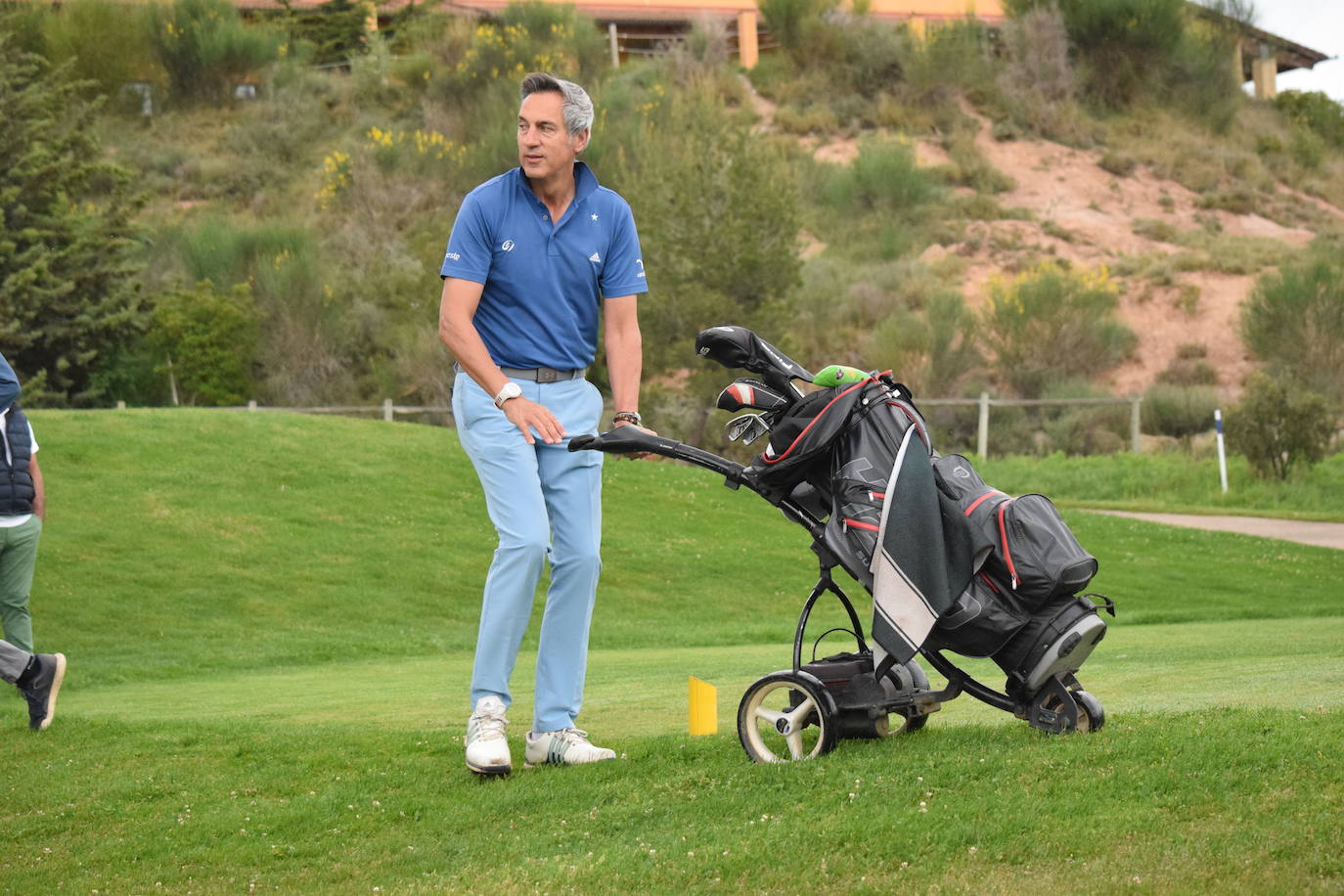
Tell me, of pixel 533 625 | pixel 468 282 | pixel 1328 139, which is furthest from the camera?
pixel 1328 139

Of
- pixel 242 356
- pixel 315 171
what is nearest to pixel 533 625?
pixel 242 356

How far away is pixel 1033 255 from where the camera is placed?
46.7 m

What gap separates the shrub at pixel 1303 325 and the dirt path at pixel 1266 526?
9.27 meters

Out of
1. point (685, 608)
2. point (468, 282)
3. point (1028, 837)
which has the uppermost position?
point (468, 282)

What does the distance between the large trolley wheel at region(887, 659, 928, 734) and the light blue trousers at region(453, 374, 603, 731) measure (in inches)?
49.5

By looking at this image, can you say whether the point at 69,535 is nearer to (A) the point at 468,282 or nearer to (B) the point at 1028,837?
(A) the point at 468,282

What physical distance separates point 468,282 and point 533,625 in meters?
10.8

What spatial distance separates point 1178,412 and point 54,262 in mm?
25246

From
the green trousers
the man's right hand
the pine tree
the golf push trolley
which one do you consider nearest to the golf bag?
the golf push trolley

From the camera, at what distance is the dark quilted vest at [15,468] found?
820 centimetres

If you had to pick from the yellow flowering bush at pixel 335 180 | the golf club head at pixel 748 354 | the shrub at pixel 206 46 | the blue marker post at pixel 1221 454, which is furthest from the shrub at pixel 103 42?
the golf club head at pixel 748 354

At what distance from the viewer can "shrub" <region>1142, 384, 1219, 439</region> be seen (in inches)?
1374

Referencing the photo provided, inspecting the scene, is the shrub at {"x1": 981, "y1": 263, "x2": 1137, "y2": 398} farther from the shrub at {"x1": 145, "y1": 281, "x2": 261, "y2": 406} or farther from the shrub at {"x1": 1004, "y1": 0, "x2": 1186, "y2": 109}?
the shrub at {"x1": 1004, "y1": 0, "x2": 1186, "y2": 109}

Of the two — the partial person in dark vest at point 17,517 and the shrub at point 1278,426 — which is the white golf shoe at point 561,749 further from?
the shrub at point 1278,426
